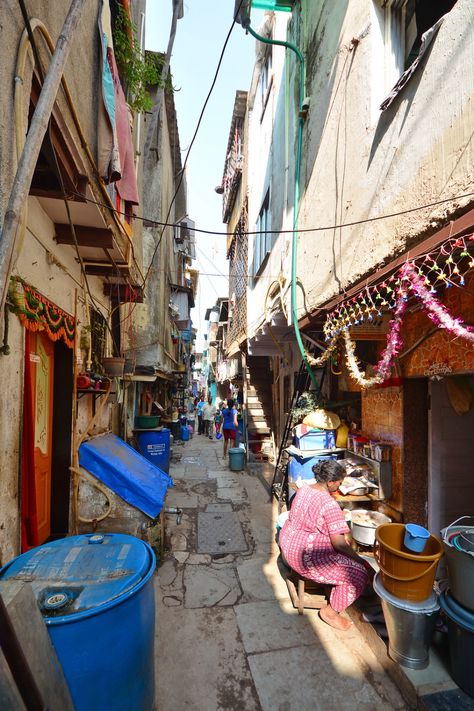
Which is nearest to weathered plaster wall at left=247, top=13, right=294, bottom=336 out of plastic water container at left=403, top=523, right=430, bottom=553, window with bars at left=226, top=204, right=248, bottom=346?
window with bars at left=226, top=204, right=248, bottom=346

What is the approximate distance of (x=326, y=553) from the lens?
3.86 m

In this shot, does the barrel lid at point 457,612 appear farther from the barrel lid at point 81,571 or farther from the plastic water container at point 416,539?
the barrel lid at point 81,571

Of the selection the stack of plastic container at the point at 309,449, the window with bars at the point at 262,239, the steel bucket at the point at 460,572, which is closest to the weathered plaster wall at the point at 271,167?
the window with bars at the point at 262,239

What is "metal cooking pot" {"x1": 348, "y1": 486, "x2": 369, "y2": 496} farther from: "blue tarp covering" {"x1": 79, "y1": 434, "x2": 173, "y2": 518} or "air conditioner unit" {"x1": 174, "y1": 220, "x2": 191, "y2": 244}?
"air conditioner unit" {"x1": 174, "y1": 220, "x2": 191, "y2": 244}

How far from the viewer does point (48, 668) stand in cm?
182

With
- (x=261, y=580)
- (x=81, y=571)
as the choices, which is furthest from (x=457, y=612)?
(x=81, y=571)

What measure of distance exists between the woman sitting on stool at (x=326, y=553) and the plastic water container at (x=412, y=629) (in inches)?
26.5

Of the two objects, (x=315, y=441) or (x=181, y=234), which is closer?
(x=315, y=441)

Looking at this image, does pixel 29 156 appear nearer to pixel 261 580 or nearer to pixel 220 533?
pixel 261 580

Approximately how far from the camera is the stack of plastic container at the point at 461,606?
8.78 ft

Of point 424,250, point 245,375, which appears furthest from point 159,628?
point 245,375

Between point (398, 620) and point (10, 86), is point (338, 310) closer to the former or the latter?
point (398, 620)

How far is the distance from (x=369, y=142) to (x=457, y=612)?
4.51 metres

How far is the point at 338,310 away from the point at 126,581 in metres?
3.39
